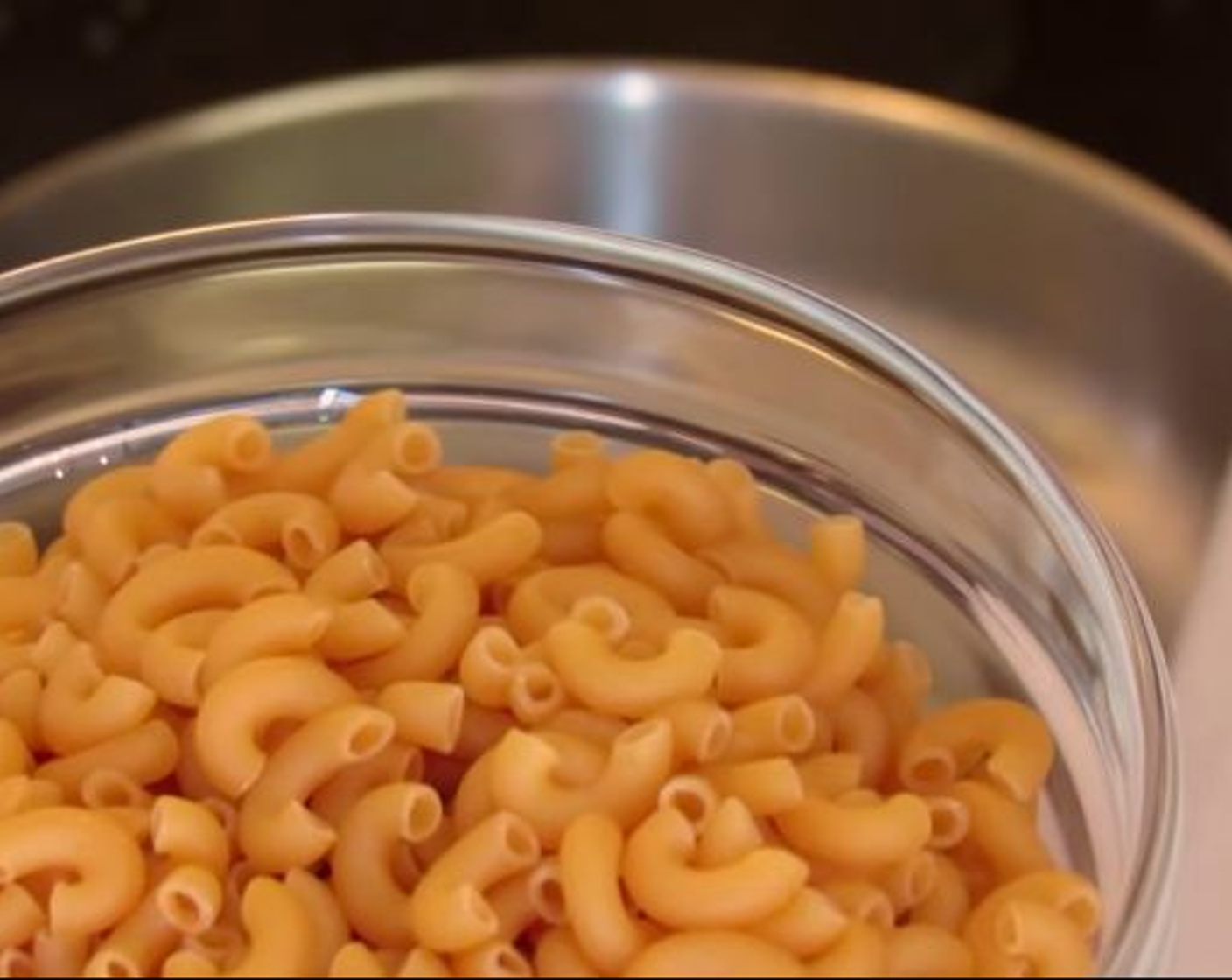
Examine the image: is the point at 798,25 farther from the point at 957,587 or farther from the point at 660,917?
the point at 660,917

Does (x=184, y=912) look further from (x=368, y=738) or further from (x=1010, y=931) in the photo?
(x=1010, y=931)

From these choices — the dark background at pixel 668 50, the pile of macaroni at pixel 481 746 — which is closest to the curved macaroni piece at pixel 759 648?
the pile of macaroni at pixel 481 746

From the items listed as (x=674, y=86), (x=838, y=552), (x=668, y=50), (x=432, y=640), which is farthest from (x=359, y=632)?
(x=668, y=50)

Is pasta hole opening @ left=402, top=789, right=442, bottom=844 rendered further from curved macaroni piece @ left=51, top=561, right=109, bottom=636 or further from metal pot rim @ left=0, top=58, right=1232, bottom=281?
metal pot rim @ left=0, top=58, right=1232, bottom=281

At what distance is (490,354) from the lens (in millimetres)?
670

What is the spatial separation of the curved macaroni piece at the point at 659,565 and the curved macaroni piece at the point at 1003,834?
0.08 meters

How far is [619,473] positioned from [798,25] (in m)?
0.61

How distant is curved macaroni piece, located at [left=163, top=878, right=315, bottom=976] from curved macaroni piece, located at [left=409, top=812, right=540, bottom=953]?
2 centimetres

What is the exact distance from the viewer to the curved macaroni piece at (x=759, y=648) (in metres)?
0.50

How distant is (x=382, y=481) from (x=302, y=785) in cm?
9

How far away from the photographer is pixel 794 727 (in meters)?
0.49

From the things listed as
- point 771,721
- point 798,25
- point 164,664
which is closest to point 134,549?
point 164,664

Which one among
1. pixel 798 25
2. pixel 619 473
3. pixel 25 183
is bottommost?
pixel 619 473

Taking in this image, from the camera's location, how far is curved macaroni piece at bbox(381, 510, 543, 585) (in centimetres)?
53
